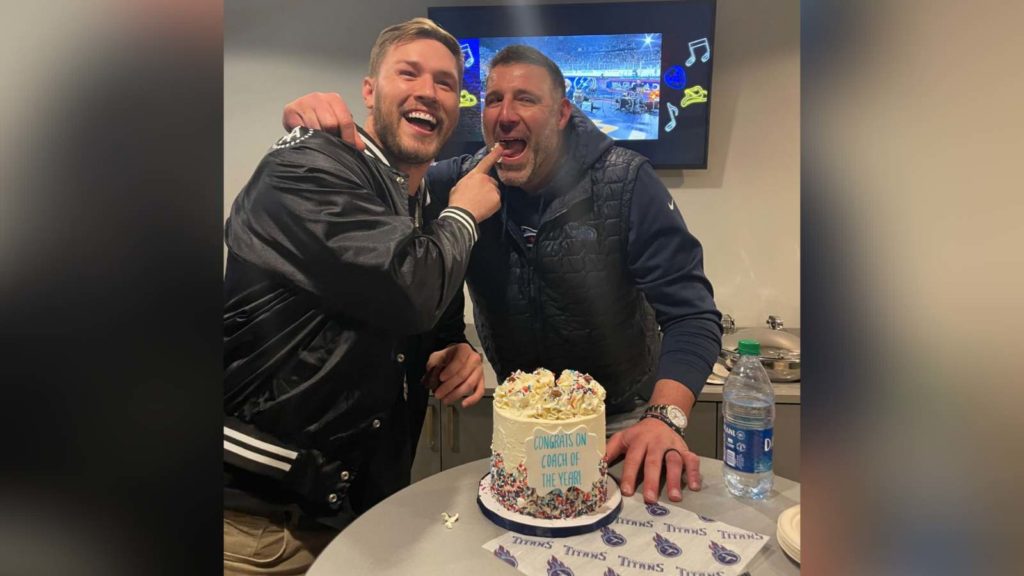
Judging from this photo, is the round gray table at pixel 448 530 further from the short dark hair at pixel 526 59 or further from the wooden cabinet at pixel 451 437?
the short dark hair at pixel 526 59

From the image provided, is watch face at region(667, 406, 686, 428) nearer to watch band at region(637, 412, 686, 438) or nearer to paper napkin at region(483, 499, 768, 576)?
watch band at region(637, 412, 686, 438)

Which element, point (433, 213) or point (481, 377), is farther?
point (481, 377)

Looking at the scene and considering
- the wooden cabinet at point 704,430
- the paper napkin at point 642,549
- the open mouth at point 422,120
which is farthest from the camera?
the wooden cabinet at point 704,430

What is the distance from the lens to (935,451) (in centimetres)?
18

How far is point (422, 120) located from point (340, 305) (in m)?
0.42

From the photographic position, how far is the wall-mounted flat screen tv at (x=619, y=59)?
1199 mm

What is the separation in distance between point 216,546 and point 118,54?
0.20 meters

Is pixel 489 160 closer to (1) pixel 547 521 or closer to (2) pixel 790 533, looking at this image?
(1) pixel 547 521

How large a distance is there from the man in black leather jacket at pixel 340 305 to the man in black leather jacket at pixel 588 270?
0.10 metres

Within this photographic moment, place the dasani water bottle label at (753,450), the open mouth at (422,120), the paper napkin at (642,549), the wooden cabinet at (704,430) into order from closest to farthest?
the paper napkin at (642,549)
the dasani water bottle label at (753,450)
the open mouth at (422,120)
the wooden cabinet at (704,430)

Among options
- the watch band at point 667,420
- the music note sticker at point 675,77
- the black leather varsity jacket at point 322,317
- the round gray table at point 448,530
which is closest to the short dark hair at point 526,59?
the music note sticker at point 675,77

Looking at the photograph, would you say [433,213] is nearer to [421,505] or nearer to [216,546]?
[421,505]

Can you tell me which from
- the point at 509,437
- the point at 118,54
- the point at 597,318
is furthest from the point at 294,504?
the point at 118,54

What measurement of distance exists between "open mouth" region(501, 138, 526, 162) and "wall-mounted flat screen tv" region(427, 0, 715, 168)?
2.5 inches
